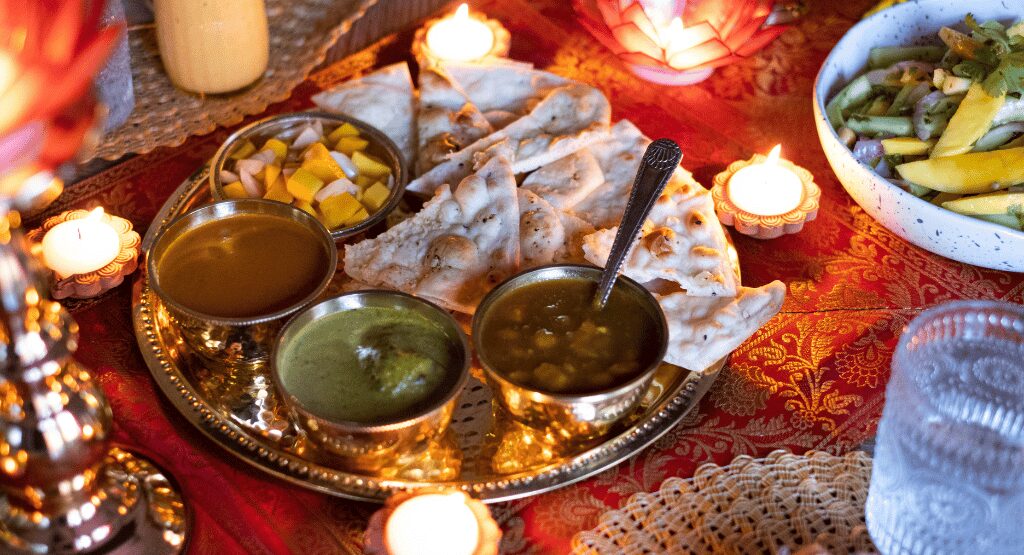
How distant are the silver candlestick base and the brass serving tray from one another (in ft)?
0.49

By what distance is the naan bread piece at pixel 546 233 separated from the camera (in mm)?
1865

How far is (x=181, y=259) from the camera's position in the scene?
68.5 inches

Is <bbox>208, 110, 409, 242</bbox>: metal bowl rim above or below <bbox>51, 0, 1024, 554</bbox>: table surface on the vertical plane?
above

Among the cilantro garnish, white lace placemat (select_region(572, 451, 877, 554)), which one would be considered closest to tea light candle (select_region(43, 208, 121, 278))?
white lace placemat (select_region(572, 451, 877, 554))

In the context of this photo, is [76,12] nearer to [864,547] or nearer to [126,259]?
[126,259]

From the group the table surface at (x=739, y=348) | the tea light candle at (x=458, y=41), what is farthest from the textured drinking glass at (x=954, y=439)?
the tea light candle at (x=458, y=41)

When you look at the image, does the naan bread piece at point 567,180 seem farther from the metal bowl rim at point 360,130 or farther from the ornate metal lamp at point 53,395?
the ornate metal lamp at point 53,395

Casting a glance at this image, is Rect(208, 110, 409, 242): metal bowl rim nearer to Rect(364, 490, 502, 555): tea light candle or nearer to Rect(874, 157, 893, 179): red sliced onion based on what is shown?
Rect(364, 490, 502, 555): tea light candle

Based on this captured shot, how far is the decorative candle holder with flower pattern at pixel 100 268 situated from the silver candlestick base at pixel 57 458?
15.4 inches

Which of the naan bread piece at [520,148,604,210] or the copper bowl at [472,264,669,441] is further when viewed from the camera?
the naan bread piece at [520,148,604,210]

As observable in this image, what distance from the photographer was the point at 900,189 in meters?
1.98

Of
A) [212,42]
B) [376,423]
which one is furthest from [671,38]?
[376,423]

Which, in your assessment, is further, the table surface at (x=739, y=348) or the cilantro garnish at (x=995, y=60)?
the cilantro garnish at (x=995, y=60)

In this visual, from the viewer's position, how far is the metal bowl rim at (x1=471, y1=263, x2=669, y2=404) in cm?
152
